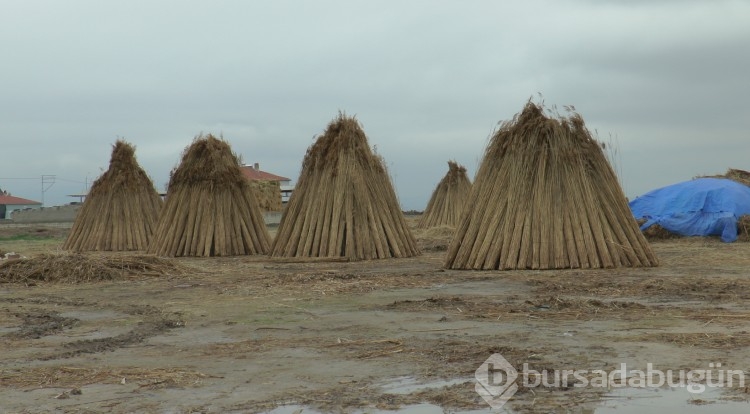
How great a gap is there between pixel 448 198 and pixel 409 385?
993 inches

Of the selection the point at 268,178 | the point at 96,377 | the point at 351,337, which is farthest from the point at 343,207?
the point at 268,178

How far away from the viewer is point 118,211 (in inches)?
857

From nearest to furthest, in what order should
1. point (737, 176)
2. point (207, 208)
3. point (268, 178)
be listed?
point (207, 208)
point (737, 176)
point (268, 178)

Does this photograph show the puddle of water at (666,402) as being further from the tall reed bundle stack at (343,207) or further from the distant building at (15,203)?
the distant building at (15,203)

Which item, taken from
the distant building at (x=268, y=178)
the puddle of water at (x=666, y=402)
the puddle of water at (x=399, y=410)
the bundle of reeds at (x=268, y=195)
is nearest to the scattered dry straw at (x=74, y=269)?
the puddle of water at (x=399, y=410)

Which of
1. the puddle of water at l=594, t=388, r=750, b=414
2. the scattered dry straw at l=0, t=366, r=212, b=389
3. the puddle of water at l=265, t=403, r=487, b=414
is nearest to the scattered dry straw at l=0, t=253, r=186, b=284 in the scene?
the scattered dry straw at l=0, t=366, r=212, b=389

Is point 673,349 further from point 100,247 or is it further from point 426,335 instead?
point 100,247

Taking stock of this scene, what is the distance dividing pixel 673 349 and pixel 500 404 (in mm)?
1813

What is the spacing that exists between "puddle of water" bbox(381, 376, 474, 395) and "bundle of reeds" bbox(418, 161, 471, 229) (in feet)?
80.2

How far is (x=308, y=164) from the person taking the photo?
54.8 ft

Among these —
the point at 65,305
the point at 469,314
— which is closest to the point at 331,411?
the point at 469,314

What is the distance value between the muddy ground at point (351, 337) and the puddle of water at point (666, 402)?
2.4 inches

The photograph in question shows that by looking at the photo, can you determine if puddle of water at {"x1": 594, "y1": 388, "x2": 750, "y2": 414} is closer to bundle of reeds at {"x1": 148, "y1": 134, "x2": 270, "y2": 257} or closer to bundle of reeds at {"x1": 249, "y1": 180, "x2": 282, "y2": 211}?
bundle of reeds at {"x1": 148, "y1": 134, "x2": 270, "y2": 257}

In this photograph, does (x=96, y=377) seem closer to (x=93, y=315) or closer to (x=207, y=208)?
(x=93, y=315)
